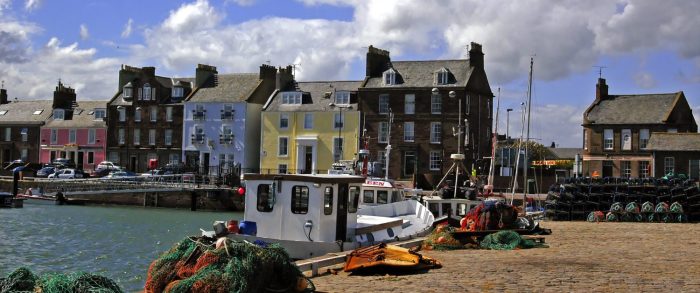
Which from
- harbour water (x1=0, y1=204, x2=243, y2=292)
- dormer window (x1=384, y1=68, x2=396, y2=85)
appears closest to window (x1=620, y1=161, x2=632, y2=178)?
dormer window (x1=384, y1=68, x2=396, y2=85)

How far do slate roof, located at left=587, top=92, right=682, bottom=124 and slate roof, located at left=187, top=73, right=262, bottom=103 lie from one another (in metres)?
27.7

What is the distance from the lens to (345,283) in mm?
15148

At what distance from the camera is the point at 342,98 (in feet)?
→ 212

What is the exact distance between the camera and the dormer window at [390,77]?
6191 centimetres

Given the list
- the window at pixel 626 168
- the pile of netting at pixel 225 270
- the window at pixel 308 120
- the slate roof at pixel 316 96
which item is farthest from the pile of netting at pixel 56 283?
the window at pixel 308 120

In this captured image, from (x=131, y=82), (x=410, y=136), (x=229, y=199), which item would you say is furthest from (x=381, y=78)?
(x=131, y=82)

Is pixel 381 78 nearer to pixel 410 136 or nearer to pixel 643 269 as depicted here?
pixel 410 136

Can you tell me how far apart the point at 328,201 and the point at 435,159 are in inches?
1574

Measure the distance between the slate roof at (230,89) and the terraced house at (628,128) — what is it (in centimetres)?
2736

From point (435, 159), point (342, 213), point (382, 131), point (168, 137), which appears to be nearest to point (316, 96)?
point (382, 131)

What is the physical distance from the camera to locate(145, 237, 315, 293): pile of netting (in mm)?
12320

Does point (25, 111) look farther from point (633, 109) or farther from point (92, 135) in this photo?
point (633, 109)

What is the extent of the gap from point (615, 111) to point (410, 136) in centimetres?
1533

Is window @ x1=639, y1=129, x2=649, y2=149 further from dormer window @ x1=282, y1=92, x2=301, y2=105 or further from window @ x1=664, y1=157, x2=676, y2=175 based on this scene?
dormer window @ x1=282, y1=92, x2=301, y2=105
